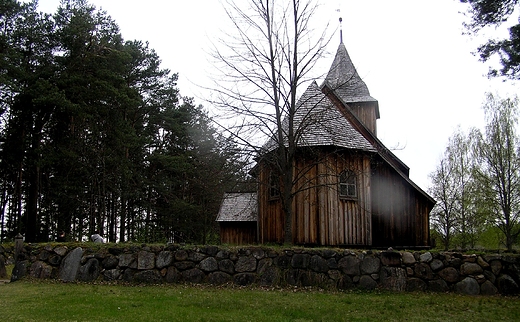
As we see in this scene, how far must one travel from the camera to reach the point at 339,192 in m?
17.1

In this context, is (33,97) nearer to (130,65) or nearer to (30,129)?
(30,129)

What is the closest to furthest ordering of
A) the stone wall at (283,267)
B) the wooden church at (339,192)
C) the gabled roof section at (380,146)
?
the stone wall at (283,267)
the wooden church at (339,192)
the gabled roof section at (380,146)

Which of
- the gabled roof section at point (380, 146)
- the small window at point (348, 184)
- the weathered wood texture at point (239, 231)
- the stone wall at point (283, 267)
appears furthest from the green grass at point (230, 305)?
the weathered wood texture at point (239, 231)

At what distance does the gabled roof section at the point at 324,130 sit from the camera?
15258mm

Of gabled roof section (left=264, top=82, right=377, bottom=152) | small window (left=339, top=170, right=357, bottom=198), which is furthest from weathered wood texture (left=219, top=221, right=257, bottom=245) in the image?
small window (left=339, top=170, right=357, bottom=198)

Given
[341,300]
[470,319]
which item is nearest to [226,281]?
[341,300]

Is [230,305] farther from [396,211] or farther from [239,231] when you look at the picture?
[239,231]

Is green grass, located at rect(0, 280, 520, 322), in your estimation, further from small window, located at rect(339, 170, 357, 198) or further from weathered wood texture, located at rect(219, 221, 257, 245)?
weathered wood texture, located at rect(219, 221, 257, 245)

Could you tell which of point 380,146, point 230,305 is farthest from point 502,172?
point 230,305

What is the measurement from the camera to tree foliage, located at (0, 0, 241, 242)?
93.6ft

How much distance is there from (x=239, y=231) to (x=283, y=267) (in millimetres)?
13850

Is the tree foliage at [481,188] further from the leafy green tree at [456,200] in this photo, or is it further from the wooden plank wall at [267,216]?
the wooden plank wall at [267,216]

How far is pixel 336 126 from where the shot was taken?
16875 mm

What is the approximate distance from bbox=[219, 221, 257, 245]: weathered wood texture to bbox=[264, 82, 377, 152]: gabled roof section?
9.31 meters
